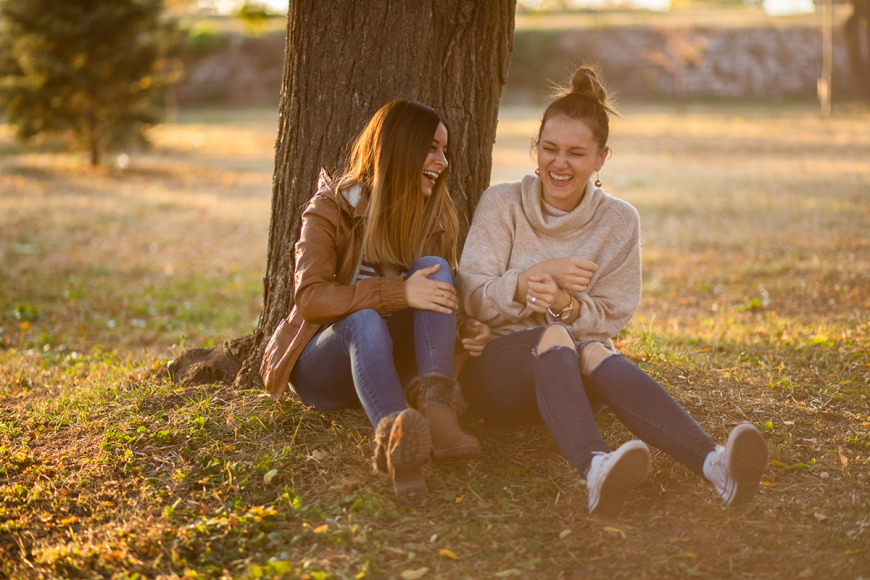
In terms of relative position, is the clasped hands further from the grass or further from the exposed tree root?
the exposed tree root

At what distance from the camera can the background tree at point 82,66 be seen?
538 inches

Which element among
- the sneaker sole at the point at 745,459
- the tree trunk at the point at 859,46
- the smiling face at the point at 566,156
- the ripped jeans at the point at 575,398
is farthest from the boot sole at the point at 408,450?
the tree trunk at the point at 859,46

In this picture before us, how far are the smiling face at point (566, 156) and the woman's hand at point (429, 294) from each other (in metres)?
0.71

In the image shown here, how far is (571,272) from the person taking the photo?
3020mm

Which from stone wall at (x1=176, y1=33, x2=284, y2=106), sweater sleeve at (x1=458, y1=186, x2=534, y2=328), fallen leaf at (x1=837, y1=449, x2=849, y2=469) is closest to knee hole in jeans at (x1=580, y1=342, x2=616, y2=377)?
sweater sleeve at (x1=458, y1=186, x2=534, y2=328)

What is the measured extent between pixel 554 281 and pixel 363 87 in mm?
1362

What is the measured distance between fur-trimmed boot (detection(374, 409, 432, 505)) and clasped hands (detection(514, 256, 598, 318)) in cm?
77

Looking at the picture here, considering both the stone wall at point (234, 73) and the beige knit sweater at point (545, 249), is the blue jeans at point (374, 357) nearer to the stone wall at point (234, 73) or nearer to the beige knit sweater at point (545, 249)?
the beige knit sweater at point (545, 249)

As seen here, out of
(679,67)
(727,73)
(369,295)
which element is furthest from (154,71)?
(727,73)

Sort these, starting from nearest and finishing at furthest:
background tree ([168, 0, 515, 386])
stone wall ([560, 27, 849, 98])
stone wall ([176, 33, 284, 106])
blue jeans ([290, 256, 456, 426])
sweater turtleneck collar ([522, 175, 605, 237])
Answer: blue jeans ([290, 256, 456, 426]), sweater turtleneck collar ([522, 175, 605, 237]), background tree ([168, 0, 515, 386]), stone wall ([560, 27, 849, 98]), stone wall ([176, 33, 284, 106])

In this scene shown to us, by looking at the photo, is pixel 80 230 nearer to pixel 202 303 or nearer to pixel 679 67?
pixel 202 303

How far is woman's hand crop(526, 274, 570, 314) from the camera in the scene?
117 inches

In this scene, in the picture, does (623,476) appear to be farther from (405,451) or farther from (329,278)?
(329,278)

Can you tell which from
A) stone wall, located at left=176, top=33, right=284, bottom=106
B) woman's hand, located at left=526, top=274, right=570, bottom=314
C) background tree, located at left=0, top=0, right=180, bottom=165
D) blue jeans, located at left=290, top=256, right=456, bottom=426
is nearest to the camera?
blue jeans, located at left=290, top=256, right=456, bottom=426
